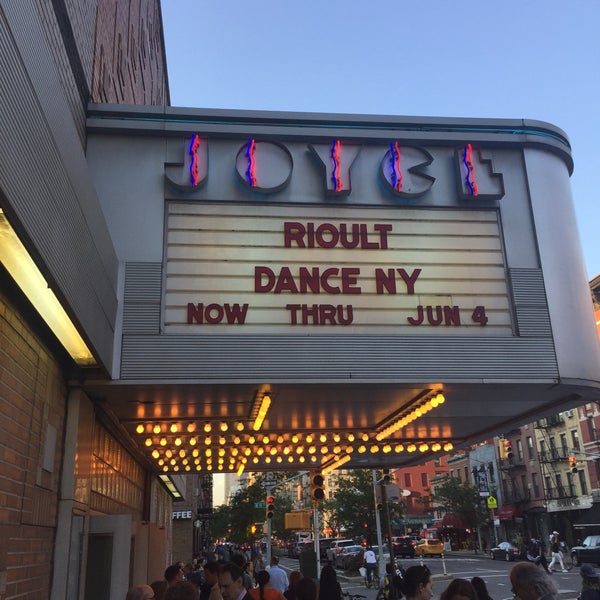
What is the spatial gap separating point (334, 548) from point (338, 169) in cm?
4326

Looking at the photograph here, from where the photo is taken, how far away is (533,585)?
488cm

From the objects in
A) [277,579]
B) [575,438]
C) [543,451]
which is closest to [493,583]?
[277,579]

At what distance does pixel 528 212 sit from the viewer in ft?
41.2

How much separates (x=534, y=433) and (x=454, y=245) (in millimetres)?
58238

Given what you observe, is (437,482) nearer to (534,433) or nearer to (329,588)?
(534,433)

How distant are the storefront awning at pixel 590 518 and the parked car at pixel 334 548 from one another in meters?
17.5

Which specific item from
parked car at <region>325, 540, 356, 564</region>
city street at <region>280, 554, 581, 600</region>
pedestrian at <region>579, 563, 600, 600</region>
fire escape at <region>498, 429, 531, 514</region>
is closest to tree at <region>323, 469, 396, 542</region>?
parked car at <region>325, 540, 356, 564</region>

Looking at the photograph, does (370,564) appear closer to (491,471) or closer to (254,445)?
(254,445)

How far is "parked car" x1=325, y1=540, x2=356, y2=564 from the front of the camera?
158 feet

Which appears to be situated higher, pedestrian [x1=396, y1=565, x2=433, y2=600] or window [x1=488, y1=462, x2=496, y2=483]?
window [x1=488, y1=462, x2=496, y2=483]

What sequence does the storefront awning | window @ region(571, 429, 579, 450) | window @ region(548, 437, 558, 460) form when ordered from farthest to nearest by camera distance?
1. window @ region(548, 437, 558, 460)
2. window @ region(571, 429, 579, 450)
3. the storefront awning

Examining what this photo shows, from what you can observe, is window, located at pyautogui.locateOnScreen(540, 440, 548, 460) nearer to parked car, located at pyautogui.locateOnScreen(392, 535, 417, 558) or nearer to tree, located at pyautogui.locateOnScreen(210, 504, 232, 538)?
parked car, located at pyautogui.locateOnScreen(392, 535, 417, 558)

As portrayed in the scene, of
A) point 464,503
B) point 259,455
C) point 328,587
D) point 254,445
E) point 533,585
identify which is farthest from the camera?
point 464,503

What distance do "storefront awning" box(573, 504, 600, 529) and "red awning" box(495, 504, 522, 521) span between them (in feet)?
40.9
